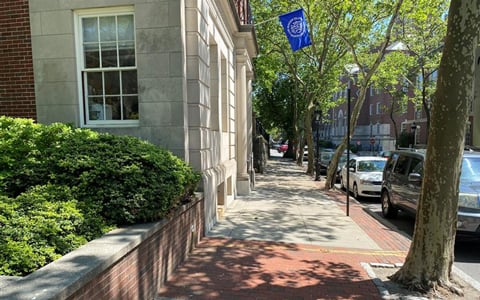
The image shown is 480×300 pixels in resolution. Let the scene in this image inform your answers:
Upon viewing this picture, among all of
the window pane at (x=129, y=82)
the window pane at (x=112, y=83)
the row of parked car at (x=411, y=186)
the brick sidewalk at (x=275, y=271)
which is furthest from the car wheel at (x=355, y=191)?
the window pane at (x=112, y=83)

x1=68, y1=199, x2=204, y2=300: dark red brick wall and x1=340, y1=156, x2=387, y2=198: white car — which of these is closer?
x1=68, y1=199, x2=204, y2=300: dark red brick wall

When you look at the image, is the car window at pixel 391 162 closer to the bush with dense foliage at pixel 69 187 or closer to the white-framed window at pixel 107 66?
the bush with dense foliage at pixel 69 187

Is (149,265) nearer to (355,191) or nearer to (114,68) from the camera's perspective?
(114,68)

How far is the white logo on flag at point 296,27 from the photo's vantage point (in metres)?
11.7

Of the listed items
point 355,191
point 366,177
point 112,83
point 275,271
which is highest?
point 112,83

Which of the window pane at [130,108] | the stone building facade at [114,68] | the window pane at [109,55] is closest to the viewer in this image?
the stone building facade at [114,68]

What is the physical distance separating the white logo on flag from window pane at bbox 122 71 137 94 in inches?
282

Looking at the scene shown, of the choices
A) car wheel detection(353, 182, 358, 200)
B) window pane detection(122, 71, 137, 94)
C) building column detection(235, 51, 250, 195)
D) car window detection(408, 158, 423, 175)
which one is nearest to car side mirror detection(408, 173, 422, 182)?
car window detection(408, 158, 423, 175)

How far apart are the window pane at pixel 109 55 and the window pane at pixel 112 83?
17cm

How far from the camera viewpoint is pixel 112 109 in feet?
21.2

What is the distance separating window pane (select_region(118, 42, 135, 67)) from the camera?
625cm

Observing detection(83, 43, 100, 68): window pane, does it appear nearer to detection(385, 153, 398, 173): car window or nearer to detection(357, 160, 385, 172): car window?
detection(385, 153, 398, 173): car window

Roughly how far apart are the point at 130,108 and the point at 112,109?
0.36m

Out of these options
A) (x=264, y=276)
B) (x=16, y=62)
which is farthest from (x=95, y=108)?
(x=264, y=276)
